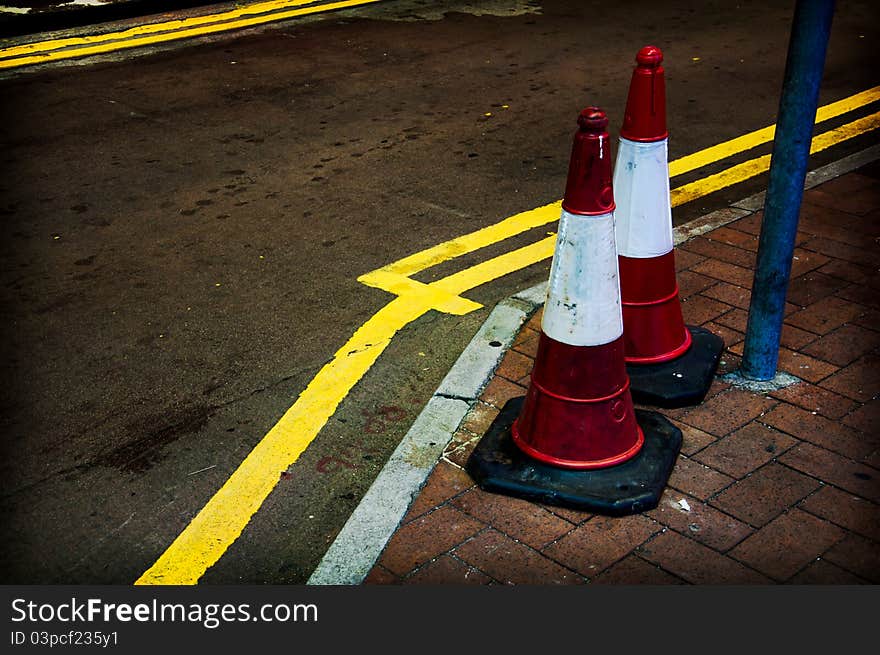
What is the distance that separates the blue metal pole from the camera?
11.4ft

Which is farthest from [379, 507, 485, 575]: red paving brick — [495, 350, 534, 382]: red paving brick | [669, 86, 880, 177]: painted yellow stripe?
[669, 86, 880, 177]: painted yellow stripe

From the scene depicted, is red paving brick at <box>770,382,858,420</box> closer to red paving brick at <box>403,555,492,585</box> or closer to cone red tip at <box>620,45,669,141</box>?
cone red tip at <box>620,45,669,141</box>

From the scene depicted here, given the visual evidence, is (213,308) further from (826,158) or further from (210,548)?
(826,158)

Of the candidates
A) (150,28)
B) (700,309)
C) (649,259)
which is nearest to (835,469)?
(649,259)

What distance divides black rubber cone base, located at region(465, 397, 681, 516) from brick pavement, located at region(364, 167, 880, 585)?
38 millimetres

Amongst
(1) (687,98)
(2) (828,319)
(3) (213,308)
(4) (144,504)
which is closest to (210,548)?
(4) (144,504)

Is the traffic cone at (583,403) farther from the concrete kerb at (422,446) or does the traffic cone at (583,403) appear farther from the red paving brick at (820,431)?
the red paving brick at (820,431)

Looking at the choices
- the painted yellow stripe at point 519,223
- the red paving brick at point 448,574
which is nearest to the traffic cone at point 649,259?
the red paving brick at point 448,574

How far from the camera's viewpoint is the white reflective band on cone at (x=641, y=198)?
3.79 m

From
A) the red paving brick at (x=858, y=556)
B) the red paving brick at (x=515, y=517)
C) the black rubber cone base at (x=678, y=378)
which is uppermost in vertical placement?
the black rubber cone base at (x=678, y=378)

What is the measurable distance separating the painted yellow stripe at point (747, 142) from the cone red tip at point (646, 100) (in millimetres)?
2470

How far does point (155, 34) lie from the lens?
985 cm

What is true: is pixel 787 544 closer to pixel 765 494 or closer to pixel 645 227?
pixel 765 494

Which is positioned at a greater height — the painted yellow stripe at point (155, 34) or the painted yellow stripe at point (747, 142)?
the painted yellow stripe at point (155, 34)
